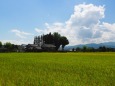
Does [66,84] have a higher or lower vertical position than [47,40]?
lower

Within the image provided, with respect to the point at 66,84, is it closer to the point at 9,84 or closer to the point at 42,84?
the point at 42,84

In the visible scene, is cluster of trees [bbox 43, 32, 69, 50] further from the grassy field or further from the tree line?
the grassy field

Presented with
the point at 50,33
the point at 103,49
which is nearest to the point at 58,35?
the point at 50,33

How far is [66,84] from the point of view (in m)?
11.6

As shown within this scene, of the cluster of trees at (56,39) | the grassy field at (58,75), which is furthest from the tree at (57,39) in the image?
the grassy field at (58,75)

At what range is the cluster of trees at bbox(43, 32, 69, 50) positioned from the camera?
177 m

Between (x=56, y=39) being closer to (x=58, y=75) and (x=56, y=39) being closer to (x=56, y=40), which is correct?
(x=56, y=40)

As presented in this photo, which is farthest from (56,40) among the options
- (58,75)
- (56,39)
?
(58,75)

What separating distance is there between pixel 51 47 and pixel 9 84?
159316 mm

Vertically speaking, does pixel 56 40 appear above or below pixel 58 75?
above

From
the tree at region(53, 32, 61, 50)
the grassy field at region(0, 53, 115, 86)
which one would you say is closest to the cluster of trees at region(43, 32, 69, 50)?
the tree at region(53, 32, 61, 50)

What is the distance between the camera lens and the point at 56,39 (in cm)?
18350

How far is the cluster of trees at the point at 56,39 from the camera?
177m

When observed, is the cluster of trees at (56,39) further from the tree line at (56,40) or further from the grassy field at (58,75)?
the grassy field at (58,75)
